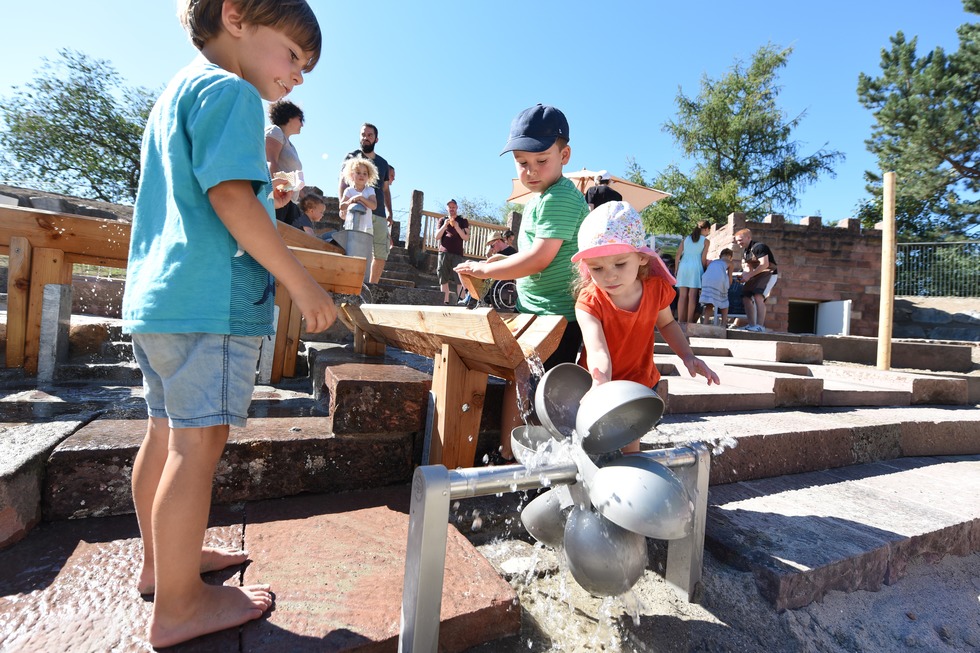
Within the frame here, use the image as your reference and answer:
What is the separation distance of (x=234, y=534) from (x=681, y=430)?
1.92 m

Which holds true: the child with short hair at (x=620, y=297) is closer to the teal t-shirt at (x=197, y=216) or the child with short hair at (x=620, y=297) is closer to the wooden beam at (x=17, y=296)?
the teal t-shirt at (x=197, y=216)

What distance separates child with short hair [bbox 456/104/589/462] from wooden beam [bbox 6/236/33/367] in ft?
7.53

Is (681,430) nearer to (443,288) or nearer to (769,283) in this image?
(443,288)

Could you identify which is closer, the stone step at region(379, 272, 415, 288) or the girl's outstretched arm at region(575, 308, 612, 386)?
the girl's outstretched arm at region(575, 308, 612, 386)

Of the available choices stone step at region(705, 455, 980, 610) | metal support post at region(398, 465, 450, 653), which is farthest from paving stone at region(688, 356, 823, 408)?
metal support post at region(398, 465, 450, 653)

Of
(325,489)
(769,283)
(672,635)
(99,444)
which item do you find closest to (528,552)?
(672,635)

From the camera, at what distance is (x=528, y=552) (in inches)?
67.4

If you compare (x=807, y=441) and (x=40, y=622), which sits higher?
(x=807, y=441)

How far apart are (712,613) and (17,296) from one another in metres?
3.43

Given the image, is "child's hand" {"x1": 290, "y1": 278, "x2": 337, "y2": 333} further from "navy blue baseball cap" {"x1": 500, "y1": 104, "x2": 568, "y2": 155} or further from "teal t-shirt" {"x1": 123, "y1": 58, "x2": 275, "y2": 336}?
"navy blue baseball cap" {"x1": 500, "y1": 104, "x2": 568, "y2": 155}

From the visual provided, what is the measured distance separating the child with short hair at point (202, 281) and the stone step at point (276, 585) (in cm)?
10

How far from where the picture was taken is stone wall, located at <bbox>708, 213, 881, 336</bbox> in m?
13.1

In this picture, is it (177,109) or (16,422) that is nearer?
(177,109)

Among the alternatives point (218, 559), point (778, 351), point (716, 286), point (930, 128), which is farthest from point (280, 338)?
point (930, 128)
